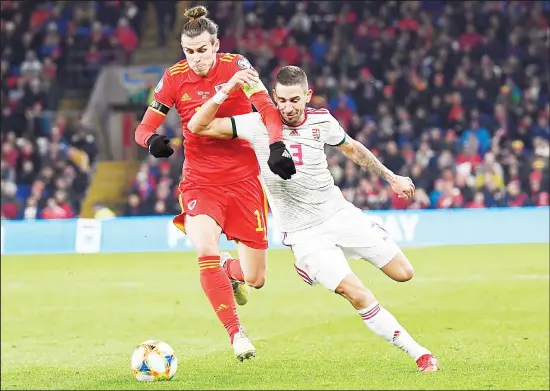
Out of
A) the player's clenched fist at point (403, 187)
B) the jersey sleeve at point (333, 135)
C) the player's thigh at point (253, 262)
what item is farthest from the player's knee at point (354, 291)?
the player's thigh at point (253, 262)

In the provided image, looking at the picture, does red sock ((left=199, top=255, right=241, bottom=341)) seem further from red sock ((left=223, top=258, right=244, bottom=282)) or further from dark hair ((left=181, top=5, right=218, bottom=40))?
dark hair ((left=181, top=5, right=218, bottom=40))

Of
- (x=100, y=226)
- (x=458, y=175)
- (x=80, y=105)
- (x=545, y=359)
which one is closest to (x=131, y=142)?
(x=80, y=105)

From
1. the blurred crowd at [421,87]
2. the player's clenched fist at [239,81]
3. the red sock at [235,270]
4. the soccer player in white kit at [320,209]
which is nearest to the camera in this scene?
the player's clenched fist at [239,81]

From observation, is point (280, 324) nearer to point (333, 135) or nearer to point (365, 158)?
point (365, 158)

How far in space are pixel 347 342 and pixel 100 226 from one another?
9.50 m

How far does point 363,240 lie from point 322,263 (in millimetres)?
502

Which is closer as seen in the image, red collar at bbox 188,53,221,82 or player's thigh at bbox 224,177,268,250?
red collar at bbox 188,53,221,82

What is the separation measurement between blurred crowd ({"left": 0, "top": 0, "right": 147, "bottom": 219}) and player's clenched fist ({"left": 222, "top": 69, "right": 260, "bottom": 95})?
1598cm

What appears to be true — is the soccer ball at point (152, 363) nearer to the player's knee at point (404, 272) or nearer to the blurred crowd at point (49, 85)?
the player's knee at point (404, 272)

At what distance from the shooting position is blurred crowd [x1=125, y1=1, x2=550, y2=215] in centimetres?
2359

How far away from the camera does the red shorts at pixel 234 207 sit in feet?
31.8

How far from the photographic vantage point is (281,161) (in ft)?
27.8

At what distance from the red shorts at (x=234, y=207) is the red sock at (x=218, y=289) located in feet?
1.37

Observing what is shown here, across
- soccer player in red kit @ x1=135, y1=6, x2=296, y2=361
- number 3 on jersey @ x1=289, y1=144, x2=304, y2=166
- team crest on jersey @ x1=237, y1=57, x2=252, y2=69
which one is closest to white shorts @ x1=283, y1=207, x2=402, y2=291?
number 3 on jersey @ x1=289, y1=144, x2=304, y2=166
